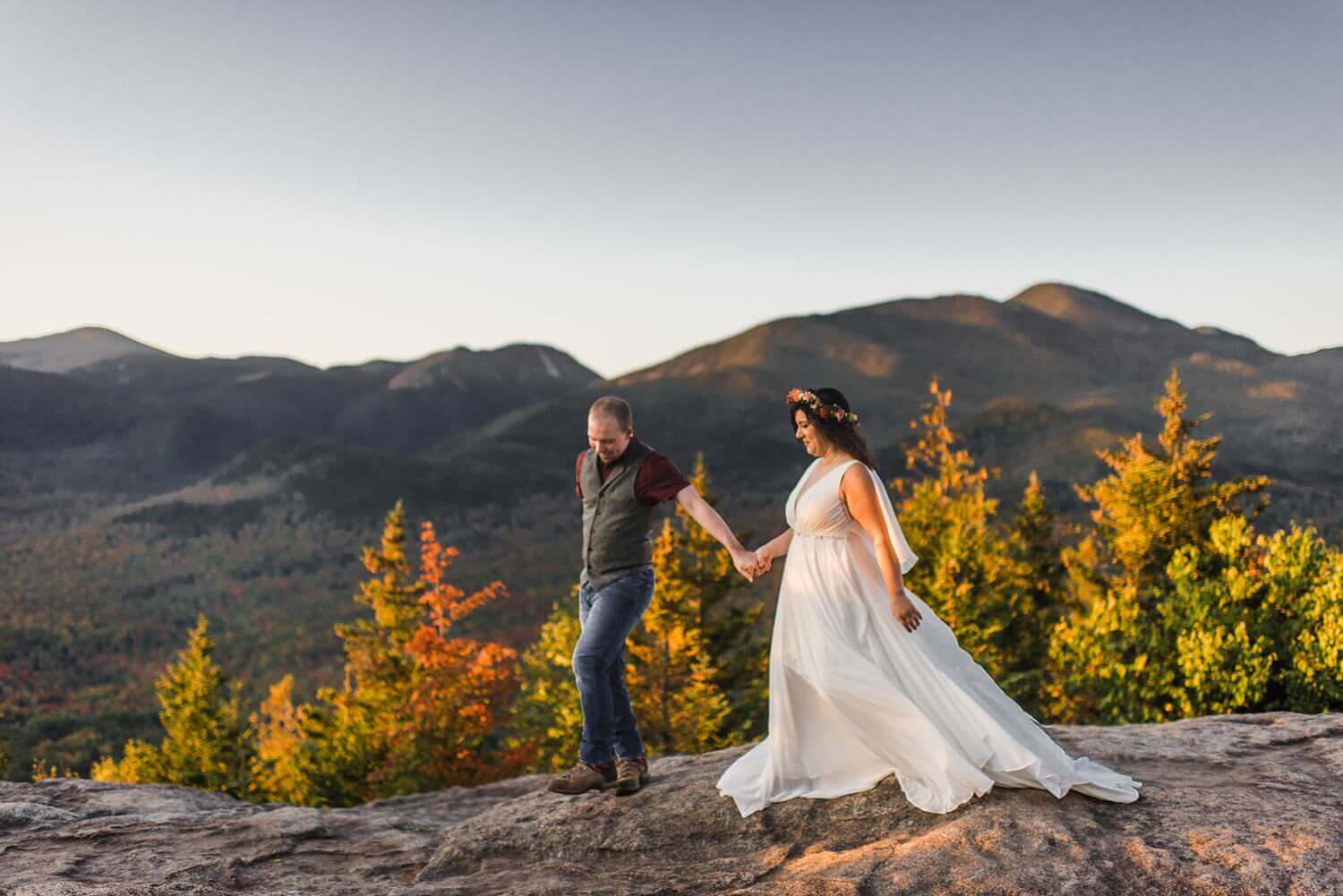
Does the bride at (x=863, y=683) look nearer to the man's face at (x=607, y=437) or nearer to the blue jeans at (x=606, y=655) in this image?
the blue jeans at (x=606, y=655)

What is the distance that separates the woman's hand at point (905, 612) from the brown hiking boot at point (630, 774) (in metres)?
2.54

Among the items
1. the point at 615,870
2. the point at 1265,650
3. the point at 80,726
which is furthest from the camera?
the point at 80,726

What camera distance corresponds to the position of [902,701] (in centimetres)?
590

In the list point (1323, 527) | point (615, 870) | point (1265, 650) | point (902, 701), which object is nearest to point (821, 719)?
point (902, 701)

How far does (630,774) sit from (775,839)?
4.88 feet

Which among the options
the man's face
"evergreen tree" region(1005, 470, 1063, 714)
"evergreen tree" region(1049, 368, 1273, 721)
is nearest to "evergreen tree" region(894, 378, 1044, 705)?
"evergreen tree" region(1005, 470, 1063, 714)

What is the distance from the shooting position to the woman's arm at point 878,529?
597cm

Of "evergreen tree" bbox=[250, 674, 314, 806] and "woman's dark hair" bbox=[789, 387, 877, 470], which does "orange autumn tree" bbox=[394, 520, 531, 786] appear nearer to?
"evergreen tree" bbox=[250, 674, 314, 806]

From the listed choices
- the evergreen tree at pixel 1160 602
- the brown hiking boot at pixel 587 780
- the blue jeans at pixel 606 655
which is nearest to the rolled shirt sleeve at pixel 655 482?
the blue jeans at pixel 606 655

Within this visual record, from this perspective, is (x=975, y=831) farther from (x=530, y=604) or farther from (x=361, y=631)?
(x=530, y=604)

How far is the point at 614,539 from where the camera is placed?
21.5 ft

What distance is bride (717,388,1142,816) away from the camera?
18.9 ft

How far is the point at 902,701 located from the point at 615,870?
7.48 feet

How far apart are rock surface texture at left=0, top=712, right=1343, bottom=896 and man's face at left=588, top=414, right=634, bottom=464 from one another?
2773 millimetres
